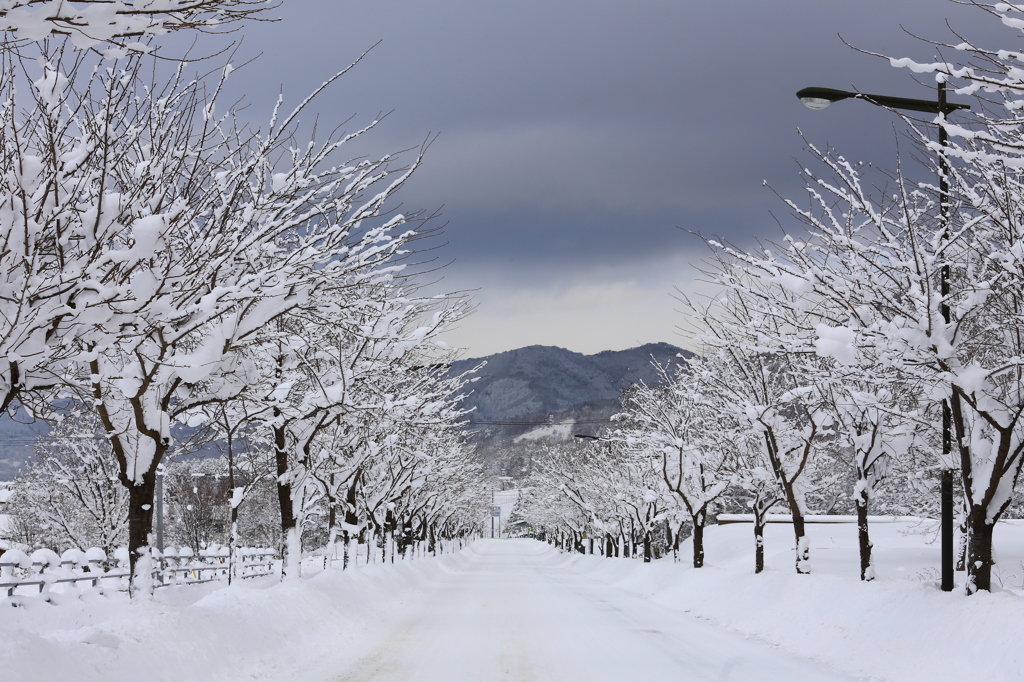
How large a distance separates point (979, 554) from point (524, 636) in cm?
775

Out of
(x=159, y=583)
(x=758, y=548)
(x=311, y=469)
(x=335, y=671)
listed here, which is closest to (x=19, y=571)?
(x=159, y=583)

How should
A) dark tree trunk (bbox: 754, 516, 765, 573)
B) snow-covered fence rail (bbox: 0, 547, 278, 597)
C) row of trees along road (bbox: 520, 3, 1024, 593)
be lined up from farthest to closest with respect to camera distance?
dark tree trunk (bbox: 754, 516, 765, 573) < snow-covered fence rail (bbox: 0, 547, 278, 597) < row of trees along road (bbox: 520, 3, 1024, 593)

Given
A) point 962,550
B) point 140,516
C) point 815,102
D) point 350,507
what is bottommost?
point 962,550

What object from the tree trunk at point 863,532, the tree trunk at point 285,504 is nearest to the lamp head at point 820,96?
the tree trunk at point 863,532

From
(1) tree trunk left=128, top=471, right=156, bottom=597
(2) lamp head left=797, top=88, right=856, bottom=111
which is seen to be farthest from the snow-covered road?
(2) lamp head left=797, top=88, right=856, bottom=111

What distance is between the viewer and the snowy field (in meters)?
9.44

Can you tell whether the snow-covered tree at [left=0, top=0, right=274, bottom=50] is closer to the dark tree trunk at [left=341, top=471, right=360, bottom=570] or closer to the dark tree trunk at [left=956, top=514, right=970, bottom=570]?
the dark tree trunk at [left=956, top=514, right=970, bottom=570]

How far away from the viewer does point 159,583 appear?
2238 cm

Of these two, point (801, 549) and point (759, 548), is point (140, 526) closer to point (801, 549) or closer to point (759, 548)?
point (801, 549)

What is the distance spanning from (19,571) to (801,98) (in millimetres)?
19645

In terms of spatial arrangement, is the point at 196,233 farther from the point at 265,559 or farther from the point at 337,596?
the point at 265,559

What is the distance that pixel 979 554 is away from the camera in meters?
11.4

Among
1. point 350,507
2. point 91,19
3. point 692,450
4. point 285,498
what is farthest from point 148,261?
point 692,450

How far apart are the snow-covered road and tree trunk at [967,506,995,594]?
7.31 feet
